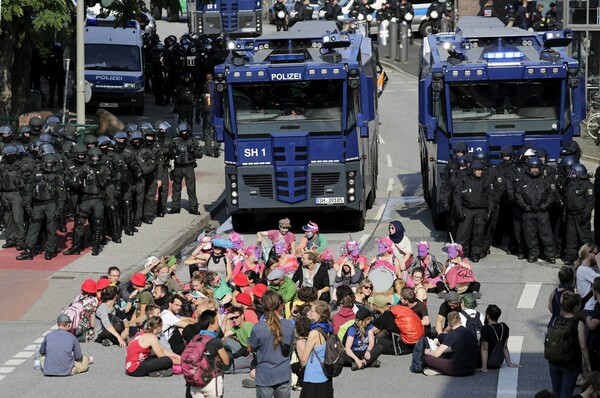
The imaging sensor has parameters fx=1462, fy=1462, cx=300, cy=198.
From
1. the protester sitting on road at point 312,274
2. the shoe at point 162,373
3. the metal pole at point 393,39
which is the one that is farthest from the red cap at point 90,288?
the metal pole at point 393,39

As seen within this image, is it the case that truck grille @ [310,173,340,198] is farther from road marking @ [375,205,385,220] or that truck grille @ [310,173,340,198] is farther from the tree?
the tree

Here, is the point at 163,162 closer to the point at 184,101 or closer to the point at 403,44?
the point at 184,101

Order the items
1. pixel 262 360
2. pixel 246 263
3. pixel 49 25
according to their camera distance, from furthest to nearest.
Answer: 1. pixel 49 25
2. pixel 246 263
3. pixel 262 360

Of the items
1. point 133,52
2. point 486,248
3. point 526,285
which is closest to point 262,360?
point 526,285

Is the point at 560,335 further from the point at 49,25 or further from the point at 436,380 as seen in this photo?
the point at 49,25

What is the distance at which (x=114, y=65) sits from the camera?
133ft

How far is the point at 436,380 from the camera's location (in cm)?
1686

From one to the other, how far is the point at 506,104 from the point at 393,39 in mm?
27243

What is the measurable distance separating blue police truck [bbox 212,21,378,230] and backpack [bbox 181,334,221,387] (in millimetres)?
12040

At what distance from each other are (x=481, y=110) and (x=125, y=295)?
810cm

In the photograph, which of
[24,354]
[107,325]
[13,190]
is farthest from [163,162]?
[24,354]

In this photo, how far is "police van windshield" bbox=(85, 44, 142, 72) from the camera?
40375 mm

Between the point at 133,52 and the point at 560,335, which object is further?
the point at 133,52

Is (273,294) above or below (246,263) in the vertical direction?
above
